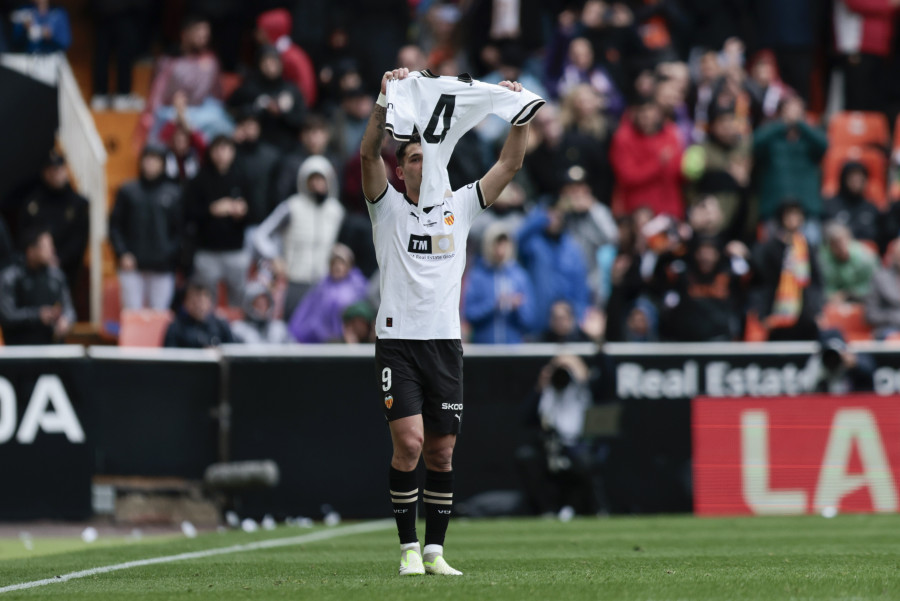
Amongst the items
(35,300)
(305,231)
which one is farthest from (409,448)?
(305,231)

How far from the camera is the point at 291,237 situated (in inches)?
685

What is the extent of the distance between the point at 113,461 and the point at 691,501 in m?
5.55

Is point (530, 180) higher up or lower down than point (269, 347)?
higher up

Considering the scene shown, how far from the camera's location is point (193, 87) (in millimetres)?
19422

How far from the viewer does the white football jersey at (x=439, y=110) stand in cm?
787

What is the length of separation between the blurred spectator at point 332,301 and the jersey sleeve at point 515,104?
8225 mm

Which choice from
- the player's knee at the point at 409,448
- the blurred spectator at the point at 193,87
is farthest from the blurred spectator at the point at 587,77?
the player's knee at the point at 409,448

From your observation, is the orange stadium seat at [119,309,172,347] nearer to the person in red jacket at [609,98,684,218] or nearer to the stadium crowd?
the stadium crowd

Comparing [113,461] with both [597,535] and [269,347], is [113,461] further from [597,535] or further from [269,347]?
[597,535]

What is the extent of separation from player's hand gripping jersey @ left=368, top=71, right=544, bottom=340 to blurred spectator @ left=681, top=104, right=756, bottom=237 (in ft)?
34.8

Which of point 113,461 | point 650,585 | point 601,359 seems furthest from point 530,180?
point 650,585

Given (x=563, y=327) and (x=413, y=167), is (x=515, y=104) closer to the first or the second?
(x=413, y=167)

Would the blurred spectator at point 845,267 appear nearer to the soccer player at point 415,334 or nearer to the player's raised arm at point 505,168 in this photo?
the player's raised arm at point 505,168

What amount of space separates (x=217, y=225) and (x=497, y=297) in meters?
3.42
